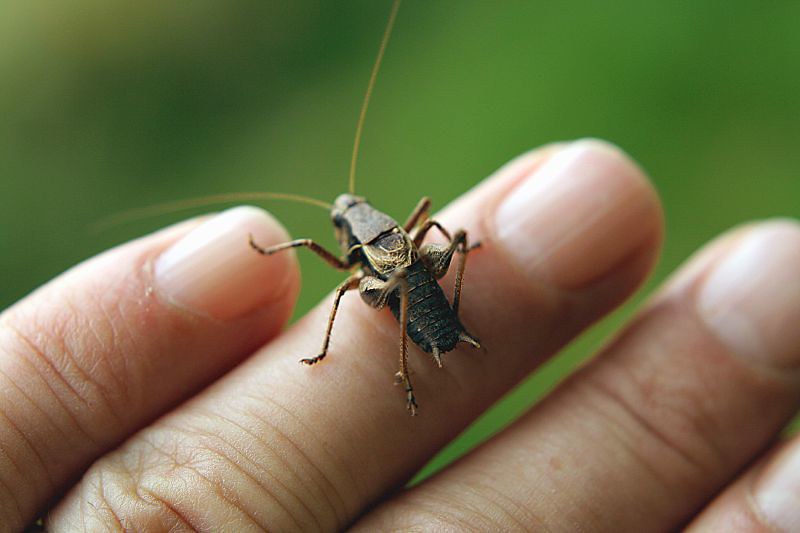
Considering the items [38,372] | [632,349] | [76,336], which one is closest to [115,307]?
[76,336]

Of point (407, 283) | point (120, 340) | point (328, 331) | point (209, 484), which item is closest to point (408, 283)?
point (407, 283)

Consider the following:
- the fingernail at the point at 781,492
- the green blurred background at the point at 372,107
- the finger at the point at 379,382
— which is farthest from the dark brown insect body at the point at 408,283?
the green blurred background at the point at 372,107

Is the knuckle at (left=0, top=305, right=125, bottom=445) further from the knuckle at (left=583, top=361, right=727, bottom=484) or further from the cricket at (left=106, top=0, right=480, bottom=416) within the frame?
the knuckle at (left=583, top=361, right=727, bottom=484)

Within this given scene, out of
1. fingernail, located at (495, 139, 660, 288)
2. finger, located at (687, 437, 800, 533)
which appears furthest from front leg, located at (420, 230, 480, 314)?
finger, located at (687, 437, 800, 533)

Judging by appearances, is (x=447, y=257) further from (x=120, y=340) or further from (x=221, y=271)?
(x=120, y=340)

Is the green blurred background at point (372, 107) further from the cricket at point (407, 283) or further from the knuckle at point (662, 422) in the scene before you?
the cricket at point (407, 283)
